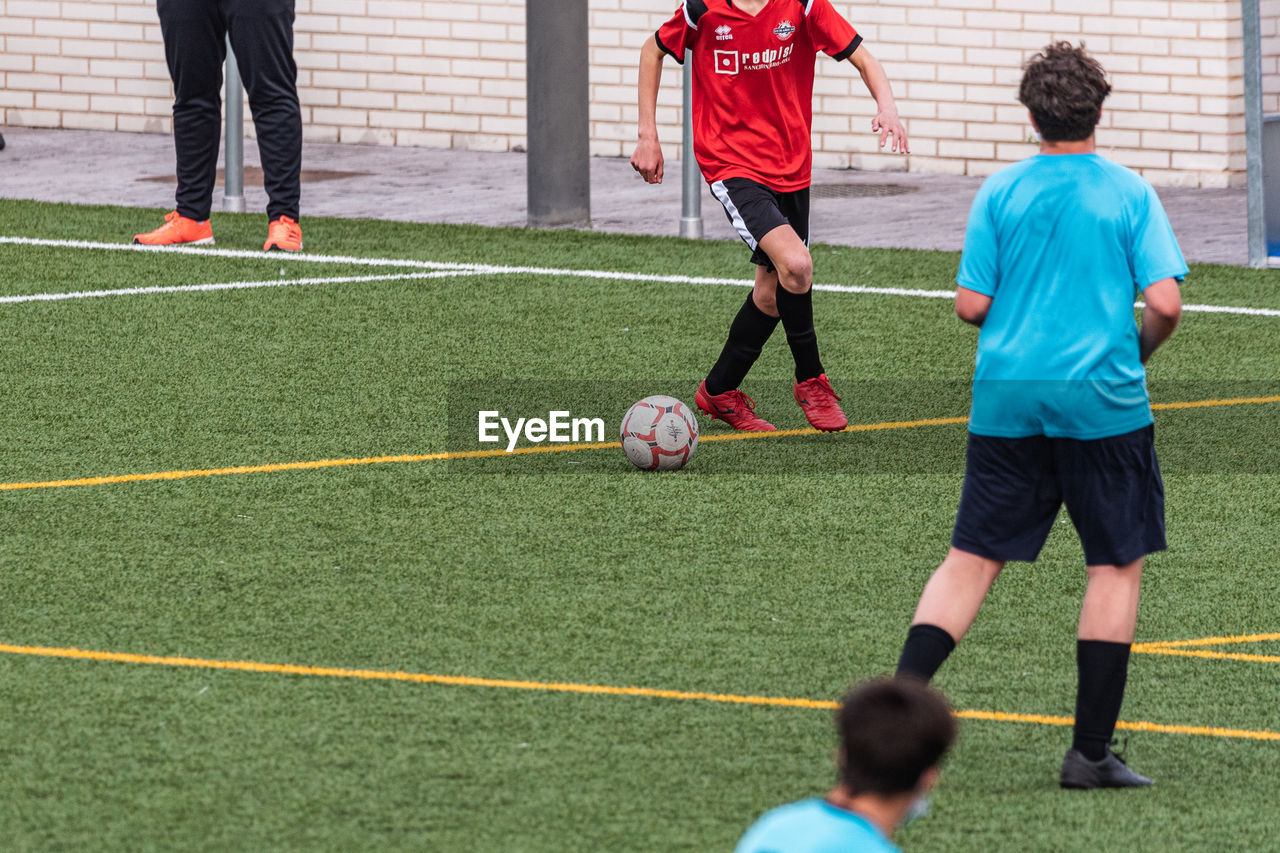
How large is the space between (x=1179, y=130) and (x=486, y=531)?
9.99 m

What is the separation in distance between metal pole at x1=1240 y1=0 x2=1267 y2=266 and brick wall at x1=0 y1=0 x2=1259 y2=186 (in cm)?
341

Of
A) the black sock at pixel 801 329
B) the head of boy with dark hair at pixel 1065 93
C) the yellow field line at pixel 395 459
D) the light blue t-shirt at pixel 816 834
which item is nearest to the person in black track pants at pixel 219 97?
the yellow field line at pixel 395 459

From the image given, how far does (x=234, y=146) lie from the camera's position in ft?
45.9

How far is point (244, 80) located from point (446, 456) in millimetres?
4716

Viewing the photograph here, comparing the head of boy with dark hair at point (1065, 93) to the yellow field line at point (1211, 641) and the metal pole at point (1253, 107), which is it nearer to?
the yellow field line at point (1211, 641)

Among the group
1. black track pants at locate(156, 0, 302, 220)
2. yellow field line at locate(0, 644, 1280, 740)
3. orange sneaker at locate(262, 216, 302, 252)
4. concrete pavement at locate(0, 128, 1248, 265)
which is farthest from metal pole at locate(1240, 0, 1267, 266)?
yellow field line at locate(0, 644, 1280, 740)

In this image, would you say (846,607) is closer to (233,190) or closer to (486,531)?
(486,531)

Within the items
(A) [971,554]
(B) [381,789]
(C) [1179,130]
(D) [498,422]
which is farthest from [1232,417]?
(C) [1179,130]

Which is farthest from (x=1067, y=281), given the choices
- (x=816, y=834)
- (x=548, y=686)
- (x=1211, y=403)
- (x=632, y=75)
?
(x=632, y=75)

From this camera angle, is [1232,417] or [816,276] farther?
[816,276]

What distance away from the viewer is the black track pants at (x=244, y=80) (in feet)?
38.9

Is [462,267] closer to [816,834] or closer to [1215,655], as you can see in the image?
[1215,655]

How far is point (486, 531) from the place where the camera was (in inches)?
271

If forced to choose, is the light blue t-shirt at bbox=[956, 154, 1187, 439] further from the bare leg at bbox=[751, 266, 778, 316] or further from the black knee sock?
the bare leg at bbox=[751, 266, 778, 316]
